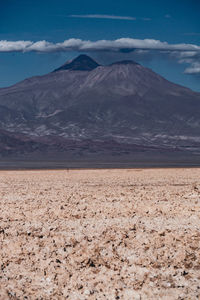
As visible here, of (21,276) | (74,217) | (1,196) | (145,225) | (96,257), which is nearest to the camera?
(21,276)

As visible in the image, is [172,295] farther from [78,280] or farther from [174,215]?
[174,215]

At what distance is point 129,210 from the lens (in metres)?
15.2

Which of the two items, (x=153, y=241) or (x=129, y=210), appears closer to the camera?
(x=153, y=241)

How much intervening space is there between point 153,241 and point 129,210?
3.03m

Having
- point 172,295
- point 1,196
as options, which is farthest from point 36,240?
point 1,196

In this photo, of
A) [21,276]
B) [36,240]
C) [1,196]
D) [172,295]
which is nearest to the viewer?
[172,295]

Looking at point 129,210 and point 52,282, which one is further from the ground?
point 129,210

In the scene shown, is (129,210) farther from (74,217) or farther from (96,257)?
(96,257)

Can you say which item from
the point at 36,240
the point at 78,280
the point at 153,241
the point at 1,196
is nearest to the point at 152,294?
the point at 78,280

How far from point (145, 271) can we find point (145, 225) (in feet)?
7.34

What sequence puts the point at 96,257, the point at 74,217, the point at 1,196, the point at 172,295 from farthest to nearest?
the point at 1,196 → the point at 74,217 → the point at 96,257 → the point at 172,295

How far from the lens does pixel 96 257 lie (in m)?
11.6

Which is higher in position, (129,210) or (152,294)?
(129,210)

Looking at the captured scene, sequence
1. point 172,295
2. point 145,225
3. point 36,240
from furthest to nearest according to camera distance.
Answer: point 145,225 < point 36,240 < point 172,295
